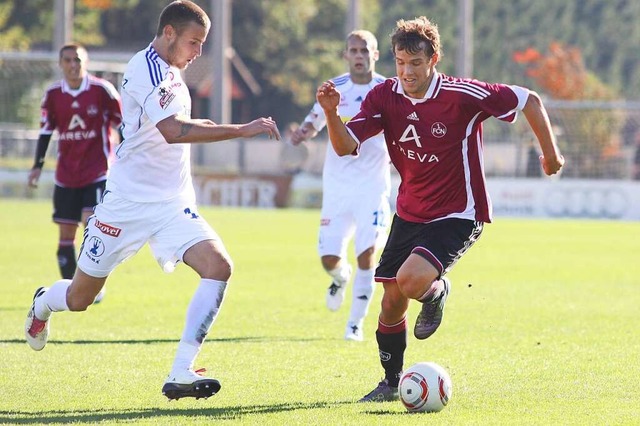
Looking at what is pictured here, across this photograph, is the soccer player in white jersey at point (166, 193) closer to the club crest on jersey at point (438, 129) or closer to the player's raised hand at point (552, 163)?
the club crest on jersey at point (438, 129)

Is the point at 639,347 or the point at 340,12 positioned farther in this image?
the point at 340,12

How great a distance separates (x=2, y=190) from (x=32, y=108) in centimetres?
483

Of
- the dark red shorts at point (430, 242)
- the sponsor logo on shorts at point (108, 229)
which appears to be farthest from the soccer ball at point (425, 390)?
the sponsor logo on shorts at point (108, 229)

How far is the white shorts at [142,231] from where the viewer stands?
7316 millimetres

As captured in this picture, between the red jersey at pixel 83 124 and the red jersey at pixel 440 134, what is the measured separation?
5527 millimetres

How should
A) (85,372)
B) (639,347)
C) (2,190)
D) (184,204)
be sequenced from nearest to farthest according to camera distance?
(184,204)
(85,372)
(639,347)
(2,190)

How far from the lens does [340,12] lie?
5938 centimetres

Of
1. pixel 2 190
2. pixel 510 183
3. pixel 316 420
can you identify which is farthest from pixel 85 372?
pixel 2 190

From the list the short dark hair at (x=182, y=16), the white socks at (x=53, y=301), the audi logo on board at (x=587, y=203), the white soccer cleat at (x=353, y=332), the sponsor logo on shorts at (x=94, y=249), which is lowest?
the audi logo on board at (x=587, y=203)

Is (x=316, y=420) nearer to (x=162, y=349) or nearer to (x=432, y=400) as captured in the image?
(x=432, y=400)

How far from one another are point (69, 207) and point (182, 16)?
18.7ft

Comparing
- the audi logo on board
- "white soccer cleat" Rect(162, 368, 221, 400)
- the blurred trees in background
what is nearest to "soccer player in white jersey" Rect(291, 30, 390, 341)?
"white soccer cleat" Rect(162, 368, 221, 400)

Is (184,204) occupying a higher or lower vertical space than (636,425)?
higher

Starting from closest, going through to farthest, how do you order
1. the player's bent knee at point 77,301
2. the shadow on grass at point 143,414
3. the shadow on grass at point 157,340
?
the shadow on grass at point 143,414 < the player's bent knee at point 77,301 < the shadow on grass at point 157,340
